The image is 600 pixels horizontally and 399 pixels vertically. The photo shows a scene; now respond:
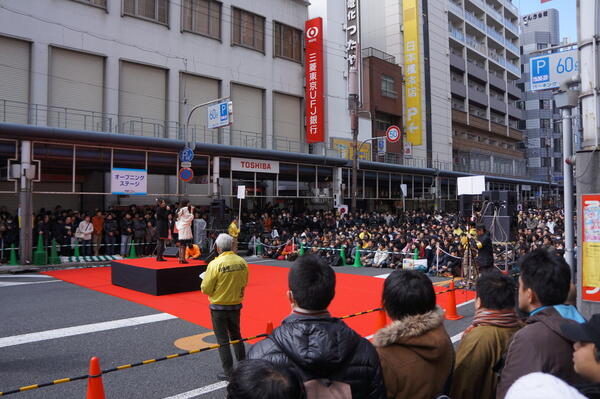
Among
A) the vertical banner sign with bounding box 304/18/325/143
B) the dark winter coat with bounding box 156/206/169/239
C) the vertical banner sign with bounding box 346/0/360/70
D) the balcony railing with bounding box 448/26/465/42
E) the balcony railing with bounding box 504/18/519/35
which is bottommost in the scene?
the dark winter coat with bounding box 156/206/169/239

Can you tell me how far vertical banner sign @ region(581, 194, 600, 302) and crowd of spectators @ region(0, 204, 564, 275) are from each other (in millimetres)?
6873

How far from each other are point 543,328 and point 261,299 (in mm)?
8634

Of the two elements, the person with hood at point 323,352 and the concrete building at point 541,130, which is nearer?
the person with hood at point 323,352

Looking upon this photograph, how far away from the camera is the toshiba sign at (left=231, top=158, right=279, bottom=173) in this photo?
2331 centimetres

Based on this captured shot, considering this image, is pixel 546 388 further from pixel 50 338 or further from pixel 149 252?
pixel 149 252

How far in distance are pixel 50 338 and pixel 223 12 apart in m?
24.9

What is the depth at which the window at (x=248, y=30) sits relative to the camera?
28.2 meters

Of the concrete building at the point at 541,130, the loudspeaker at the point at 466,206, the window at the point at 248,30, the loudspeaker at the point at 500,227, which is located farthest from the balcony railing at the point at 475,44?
the loudspeaker at the point at 500,227

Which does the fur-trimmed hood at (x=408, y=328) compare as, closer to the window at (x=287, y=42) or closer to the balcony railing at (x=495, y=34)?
the window at (x=287, y=42)

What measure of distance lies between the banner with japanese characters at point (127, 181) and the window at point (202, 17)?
1110 cm

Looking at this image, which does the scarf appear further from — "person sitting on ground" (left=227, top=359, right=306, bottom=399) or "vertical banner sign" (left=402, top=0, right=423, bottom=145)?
"vertical banner sign" (left=402, top=0, right=423, bottom=145)

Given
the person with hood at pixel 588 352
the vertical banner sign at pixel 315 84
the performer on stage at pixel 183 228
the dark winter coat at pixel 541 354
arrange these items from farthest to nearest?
1. the vertical banner sign at pixel 315 84
2. the performer on stage at pixel 183 228
3. the dark winter coat at pixel 541 354
4. the person with hood at pixel 588 352

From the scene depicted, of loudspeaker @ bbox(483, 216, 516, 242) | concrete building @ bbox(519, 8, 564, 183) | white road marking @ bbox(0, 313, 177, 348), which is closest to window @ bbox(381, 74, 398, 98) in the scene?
loudspeaker @ bbox(483, 216, 516, 242)

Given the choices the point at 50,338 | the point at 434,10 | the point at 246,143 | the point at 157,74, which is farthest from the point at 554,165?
the point at 50,338
